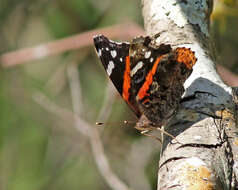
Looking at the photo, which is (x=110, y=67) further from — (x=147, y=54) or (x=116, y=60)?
(x=147, y=54)

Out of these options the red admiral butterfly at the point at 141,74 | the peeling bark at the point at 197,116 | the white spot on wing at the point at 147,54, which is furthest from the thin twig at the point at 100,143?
the peeling bark at the point at 197,116

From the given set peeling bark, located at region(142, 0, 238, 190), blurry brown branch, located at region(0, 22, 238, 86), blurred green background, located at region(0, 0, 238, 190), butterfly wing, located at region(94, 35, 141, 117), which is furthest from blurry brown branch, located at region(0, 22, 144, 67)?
peeling bark, located at region(142, 0, 238, 190)

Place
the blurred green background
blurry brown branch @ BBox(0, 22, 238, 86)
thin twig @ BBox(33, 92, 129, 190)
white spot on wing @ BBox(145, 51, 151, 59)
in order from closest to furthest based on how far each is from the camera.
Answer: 1. white spot on wing @ BBox(145, 51, 151, 59)
2. thin twig @ BBox(33, 92, 129, 190)
3. blurry brown branch @ BBox(0, 22, 238, 86)
4. the blurred green background

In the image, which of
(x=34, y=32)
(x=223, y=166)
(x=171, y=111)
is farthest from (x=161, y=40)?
(x=34, y=32)

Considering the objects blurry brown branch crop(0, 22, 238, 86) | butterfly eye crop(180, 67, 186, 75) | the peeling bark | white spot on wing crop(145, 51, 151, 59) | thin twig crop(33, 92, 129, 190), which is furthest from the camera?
blurry brown branch crop(0, 22, 238, 86)

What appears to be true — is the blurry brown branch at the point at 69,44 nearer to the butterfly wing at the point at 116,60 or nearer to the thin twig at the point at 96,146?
the thin twig at the point at 96,146

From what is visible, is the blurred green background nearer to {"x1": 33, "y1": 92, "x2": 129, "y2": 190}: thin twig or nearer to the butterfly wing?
{"x1": 33, "y1": 92, "x2": 129, "y2": 190}: thin twig

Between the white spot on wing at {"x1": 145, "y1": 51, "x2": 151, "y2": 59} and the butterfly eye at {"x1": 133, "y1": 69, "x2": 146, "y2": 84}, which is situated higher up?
the white spot on wing at {"x1": 145, "y1": 51, "x2": 151, "y2": 59}

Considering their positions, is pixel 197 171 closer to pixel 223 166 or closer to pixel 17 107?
pixel 223 166

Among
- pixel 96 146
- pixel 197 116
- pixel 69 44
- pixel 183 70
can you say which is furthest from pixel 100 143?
pixel 197 116

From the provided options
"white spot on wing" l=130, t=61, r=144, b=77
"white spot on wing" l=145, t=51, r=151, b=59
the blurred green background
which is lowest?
"white spot on wing" l=130, t=61, r=144, b=77
